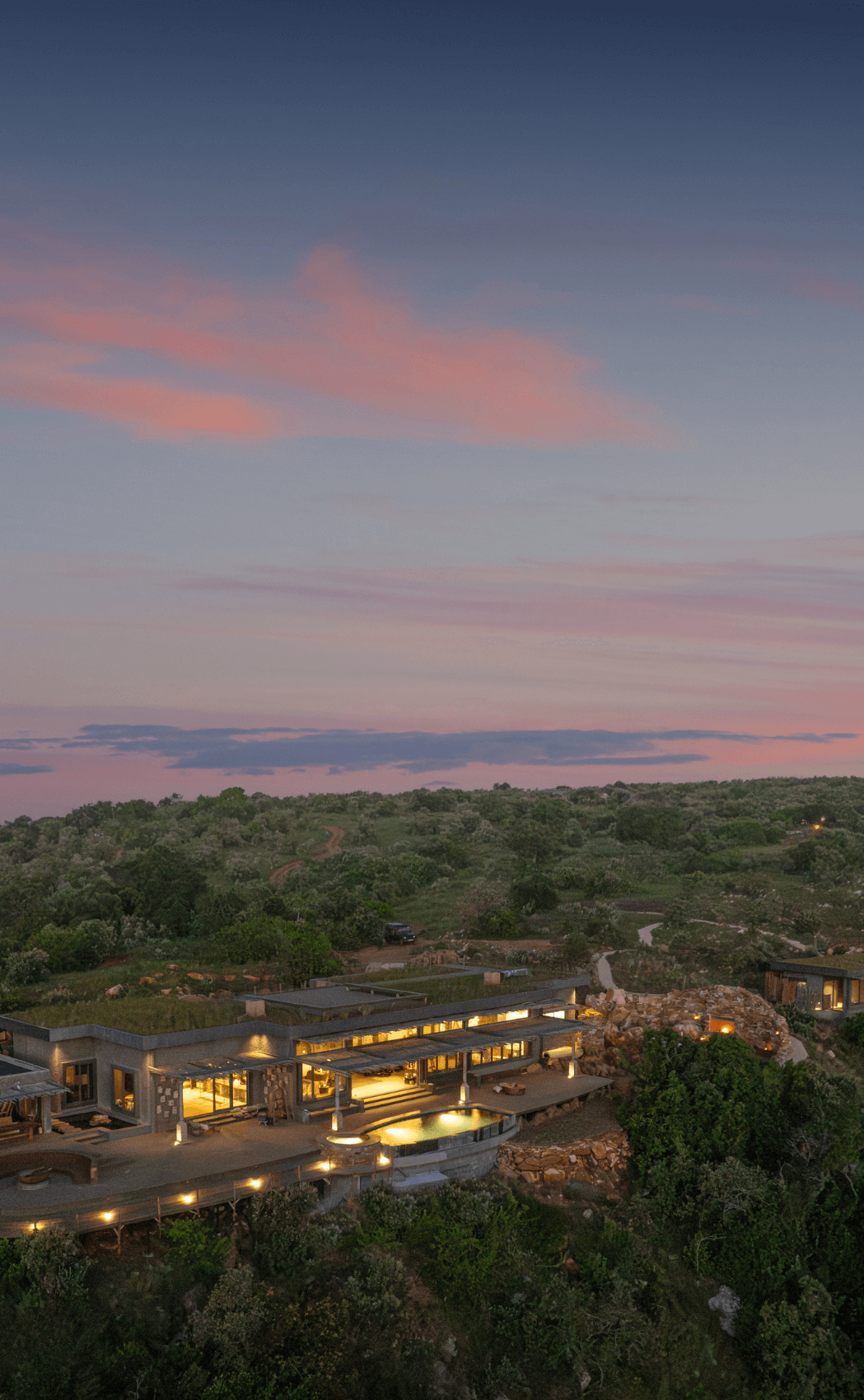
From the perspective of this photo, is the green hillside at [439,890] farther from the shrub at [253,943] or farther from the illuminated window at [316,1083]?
the illuminated window at [316,1083]

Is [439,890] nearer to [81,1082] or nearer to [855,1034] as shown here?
[855,1034]

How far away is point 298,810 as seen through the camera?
374 feet

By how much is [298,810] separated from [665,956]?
69.8 meters

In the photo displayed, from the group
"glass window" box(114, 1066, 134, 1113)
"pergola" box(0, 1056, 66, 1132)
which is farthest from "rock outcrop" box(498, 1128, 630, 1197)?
"pergola" box(0, 1056, 66, 1132)

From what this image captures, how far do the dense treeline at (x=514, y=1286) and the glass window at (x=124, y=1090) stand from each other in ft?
17.8

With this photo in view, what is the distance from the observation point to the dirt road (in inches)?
2940

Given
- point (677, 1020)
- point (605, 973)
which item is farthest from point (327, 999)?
point (605, 973)

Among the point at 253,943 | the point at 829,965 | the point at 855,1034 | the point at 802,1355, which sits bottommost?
the point at 802,1355

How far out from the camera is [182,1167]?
2553cm

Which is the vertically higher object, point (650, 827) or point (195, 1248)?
point (650, 827)

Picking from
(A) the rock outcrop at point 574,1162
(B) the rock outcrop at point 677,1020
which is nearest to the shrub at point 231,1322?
(A) the rock outcrop at point 574,1162

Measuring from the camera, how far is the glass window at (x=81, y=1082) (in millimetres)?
30172

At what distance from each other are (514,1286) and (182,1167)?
27.9ft

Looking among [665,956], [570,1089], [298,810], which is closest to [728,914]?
[665,956]
